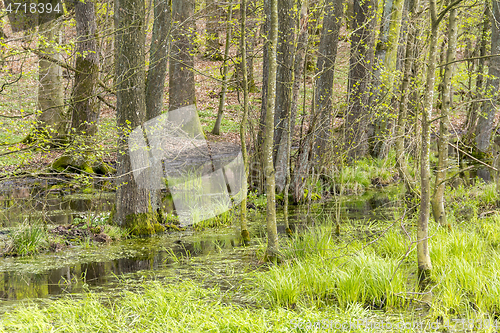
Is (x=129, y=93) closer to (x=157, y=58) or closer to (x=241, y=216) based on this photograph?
(x=157, y=58)

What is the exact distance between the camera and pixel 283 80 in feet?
32.0

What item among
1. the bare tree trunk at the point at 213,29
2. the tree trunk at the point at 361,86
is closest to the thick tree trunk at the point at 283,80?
the tree trunk at the point at 361,86

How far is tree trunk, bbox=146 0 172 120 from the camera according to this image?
7.85 m

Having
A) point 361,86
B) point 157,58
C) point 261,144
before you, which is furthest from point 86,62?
point 361,86

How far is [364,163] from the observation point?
12508 millimetres

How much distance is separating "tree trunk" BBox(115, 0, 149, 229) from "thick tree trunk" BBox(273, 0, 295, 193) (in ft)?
9.27

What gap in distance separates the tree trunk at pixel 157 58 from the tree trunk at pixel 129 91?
632 millimetres

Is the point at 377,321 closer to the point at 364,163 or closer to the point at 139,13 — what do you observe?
the point at 139,13

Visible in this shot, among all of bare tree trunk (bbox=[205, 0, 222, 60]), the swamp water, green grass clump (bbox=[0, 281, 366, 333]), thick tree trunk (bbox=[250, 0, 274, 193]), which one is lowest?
the swamp water

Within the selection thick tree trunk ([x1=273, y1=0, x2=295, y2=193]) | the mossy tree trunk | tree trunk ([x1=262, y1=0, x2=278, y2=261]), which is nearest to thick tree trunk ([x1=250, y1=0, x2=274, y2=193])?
thick tree trunk ([x1=273, y1=0, x2=295, y2=193])

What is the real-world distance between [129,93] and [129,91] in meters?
0.03

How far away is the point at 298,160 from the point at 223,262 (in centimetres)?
455

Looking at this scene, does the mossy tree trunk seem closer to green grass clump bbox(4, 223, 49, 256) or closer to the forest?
the forest

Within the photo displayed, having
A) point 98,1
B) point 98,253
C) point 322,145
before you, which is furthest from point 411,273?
point 98,1
